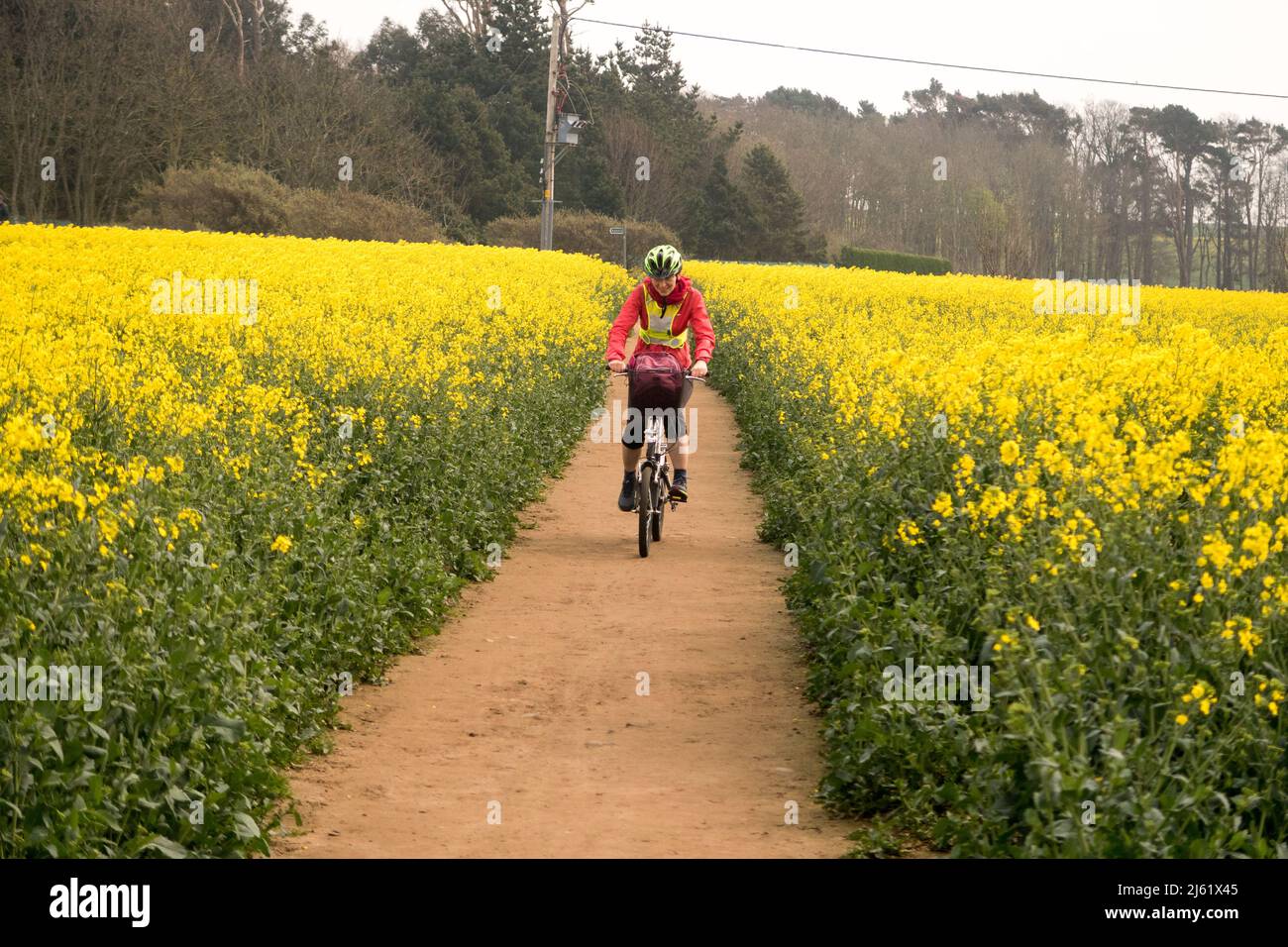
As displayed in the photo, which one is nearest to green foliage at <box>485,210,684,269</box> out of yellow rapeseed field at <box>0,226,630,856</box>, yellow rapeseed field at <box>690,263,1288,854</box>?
yellow rapeseed field at <box>0,226,630,856</box>

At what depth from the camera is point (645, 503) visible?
11.1m

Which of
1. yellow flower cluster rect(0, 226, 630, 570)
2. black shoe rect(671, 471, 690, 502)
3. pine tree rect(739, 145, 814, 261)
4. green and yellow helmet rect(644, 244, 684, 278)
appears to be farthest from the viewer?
pine tree rect(739, 145, 814, 261)

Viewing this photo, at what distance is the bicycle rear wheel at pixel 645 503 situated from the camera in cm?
1112

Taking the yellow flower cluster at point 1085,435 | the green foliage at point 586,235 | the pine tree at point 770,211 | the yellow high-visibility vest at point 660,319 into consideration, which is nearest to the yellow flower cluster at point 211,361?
the yellow high-visibility vest at point 660,319

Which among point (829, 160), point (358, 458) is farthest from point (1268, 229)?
point (358, 458)

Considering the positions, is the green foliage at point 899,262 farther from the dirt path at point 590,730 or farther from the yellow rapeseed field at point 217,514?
the dirt path at point 590,730

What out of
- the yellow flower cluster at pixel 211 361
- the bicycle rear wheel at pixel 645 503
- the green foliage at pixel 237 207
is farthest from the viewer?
the green foliage at pixel 237 207

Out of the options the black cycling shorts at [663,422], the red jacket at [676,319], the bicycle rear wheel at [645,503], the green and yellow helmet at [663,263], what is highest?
the green and yellow helmet at [663,263]

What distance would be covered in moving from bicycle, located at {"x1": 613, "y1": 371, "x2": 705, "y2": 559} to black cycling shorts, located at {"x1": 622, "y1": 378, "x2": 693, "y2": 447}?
3cm

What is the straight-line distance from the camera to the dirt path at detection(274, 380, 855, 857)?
569 centimetres

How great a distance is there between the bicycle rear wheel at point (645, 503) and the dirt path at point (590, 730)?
164 mm

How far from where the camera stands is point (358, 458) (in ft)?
31.5

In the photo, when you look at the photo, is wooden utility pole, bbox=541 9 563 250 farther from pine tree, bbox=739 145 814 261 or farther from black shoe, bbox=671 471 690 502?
pine tree, bbox=739 145 814 261
